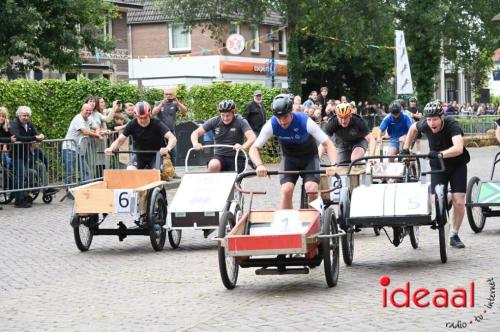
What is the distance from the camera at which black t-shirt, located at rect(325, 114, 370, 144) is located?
49.2 ft

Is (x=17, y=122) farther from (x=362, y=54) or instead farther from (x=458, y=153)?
(x=362, y=54)

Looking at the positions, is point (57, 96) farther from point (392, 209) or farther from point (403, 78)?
point (392, 209)

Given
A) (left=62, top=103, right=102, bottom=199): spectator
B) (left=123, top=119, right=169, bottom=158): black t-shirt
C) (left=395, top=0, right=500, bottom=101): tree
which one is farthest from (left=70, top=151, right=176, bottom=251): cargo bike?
(left=395, top=0, right=500, bottom=101): tree

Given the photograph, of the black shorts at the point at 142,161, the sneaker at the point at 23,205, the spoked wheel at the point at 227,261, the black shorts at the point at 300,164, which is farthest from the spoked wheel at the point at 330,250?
the sneaker at the point at 23,205

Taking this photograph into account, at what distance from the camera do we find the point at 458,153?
12.2 metres

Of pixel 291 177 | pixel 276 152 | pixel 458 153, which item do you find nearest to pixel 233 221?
pixel 291 177

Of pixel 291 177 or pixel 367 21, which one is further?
pixel 367 21

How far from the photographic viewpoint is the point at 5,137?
19719 mm

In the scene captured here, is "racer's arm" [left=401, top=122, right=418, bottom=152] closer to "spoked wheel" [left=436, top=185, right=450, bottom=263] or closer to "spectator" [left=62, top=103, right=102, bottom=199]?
"spoked wheel" [left=436, top=185, right=450, bottom=263]

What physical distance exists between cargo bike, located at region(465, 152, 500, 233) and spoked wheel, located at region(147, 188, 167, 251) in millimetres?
3818

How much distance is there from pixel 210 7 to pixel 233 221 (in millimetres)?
42901

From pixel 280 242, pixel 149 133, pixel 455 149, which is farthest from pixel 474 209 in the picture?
pixel 280 242

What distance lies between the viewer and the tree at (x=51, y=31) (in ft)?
91.5

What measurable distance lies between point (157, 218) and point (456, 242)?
12.0 ft
